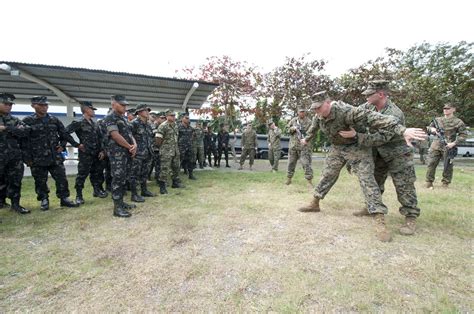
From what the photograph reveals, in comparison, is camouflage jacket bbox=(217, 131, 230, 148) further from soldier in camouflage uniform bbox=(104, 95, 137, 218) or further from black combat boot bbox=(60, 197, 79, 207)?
soldier in camouflage uniform bbox=(104, 95, 137, 218)

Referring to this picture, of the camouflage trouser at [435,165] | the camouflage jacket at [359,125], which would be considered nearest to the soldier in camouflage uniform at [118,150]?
the camouflage jacket at [359,125]

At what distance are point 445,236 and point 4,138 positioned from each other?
6.14 m

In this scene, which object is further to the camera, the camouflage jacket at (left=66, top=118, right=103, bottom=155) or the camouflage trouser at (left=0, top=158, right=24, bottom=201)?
the camouflage jacket at (left=66, top=118, right=103, bottom=155)

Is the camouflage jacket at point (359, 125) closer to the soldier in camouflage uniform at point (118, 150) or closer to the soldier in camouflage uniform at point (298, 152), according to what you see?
the soldier in camouflage uniform at point (298, 152)

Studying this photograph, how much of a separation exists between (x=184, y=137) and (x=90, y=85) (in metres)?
4.57

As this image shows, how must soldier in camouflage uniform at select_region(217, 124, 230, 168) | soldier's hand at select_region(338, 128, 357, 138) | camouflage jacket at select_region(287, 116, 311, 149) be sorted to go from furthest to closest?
soldier in camouflage uniform at select_region(217, 124, 230, 168) < camouflage jacket at select_region(287, 116, 311, 149) < soldier's hand at select_region(338, 128, 357, 138)

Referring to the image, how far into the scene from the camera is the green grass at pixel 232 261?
6.33ft

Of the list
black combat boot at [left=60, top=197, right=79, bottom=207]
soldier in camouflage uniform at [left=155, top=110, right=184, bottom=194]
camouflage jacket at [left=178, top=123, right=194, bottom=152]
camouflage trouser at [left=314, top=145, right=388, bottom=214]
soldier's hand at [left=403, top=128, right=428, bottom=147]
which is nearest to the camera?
soldier's hand at [left=403, top=128, right=428, bottom=147]

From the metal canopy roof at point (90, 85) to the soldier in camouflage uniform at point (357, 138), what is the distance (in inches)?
228

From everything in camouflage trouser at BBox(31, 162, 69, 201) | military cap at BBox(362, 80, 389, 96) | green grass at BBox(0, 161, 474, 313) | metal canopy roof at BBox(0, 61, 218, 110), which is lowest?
green grass at BBox(0, 161, 474, 313)

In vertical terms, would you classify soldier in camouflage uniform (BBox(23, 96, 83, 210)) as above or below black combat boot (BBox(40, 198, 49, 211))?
above

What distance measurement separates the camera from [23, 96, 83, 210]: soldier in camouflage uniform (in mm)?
4207

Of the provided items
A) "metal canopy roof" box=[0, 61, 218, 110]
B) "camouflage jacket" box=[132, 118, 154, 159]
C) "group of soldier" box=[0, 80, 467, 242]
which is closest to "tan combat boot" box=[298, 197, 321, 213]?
"group of soldier" box=[0, 80, 467, 242]

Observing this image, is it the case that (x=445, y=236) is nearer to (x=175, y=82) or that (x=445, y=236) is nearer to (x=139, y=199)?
(x=139, y=199)
